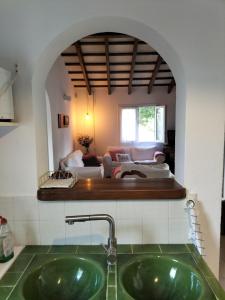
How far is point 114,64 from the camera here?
566 cm

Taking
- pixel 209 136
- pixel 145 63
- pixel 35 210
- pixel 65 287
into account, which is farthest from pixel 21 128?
pixel 145 63

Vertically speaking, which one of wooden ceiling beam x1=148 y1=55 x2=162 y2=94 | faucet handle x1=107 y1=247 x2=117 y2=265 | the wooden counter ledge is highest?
wooden ceiling beam x1=148 y1=55 x2=162 y2=94

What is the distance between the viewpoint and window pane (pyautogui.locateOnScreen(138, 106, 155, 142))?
717 cm

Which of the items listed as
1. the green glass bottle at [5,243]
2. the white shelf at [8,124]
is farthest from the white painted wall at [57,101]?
the green glass bottle at [5,243]

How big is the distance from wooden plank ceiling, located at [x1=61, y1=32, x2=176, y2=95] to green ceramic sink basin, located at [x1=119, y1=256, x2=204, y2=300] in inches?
158

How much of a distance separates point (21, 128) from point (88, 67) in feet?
15.6

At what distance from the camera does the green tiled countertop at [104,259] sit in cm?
102

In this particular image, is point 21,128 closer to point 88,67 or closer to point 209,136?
point 209,136

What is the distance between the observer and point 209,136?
1.42 m

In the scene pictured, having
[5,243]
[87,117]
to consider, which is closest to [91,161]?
[87,117]

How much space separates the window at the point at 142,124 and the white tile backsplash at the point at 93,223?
5828mm

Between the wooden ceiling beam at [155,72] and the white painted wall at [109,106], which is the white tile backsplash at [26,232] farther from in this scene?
the white painted wall at [109,106]

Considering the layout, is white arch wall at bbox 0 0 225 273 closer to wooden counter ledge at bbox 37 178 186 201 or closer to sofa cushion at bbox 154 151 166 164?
wooden counter ledge at bbox 37 178 186 201

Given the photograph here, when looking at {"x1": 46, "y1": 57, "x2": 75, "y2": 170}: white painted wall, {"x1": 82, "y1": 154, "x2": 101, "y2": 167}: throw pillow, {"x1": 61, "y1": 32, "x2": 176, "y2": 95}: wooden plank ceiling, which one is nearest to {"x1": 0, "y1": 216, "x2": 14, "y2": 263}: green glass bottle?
{"x1": 46, "y1": 57, "x2": 75, "y2": 170}: white painted wall
